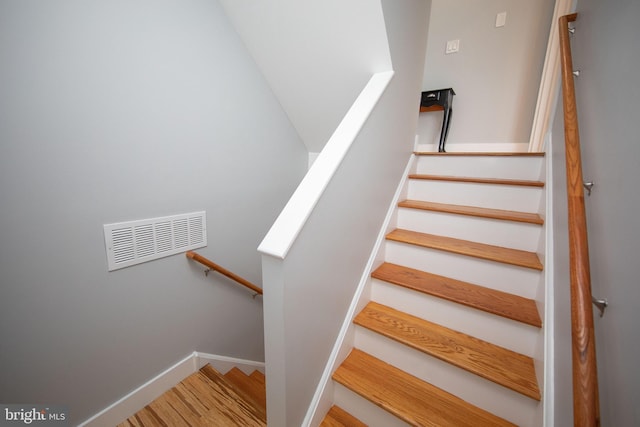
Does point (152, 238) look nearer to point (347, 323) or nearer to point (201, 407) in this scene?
point (201, 407)

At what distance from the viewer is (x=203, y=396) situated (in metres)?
1.49

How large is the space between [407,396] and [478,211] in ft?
3.75

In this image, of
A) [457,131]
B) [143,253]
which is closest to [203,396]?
[143,253]

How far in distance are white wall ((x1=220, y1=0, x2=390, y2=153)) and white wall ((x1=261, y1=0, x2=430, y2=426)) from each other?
0.43 ft

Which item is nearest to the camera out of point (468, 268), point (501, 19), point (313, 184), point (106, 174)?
point (313, 184)

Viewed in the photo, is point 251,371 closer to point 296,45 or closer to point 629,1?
point 296,45

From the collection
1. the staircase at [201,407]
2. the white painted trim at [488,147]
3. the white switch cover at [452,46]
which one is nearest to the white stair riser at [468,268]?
the staircase at [201,407]

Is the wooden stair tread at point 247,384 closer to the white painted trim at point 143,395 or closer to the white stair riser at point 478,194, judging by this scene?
the white painted trim at point 143,395

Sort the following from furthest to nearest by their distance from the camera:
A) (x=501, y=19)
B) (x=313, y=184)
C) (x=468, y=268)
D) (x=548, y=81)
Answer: (x=501, y=19)
(x=548, y=81)
(x=468, y=268)
(x=313, y=184)

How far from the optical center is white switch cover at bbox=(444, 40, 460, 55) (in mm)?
2727

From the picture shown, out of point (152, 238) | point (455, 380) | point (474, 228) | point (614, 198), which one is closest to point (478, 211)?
point (474, 228)

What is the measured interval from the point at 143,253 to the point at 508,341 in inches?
77.5

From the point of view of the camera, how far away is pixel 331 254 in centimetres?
106

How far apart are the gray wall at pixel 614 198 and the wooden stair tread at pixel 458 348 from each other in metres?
0.18
